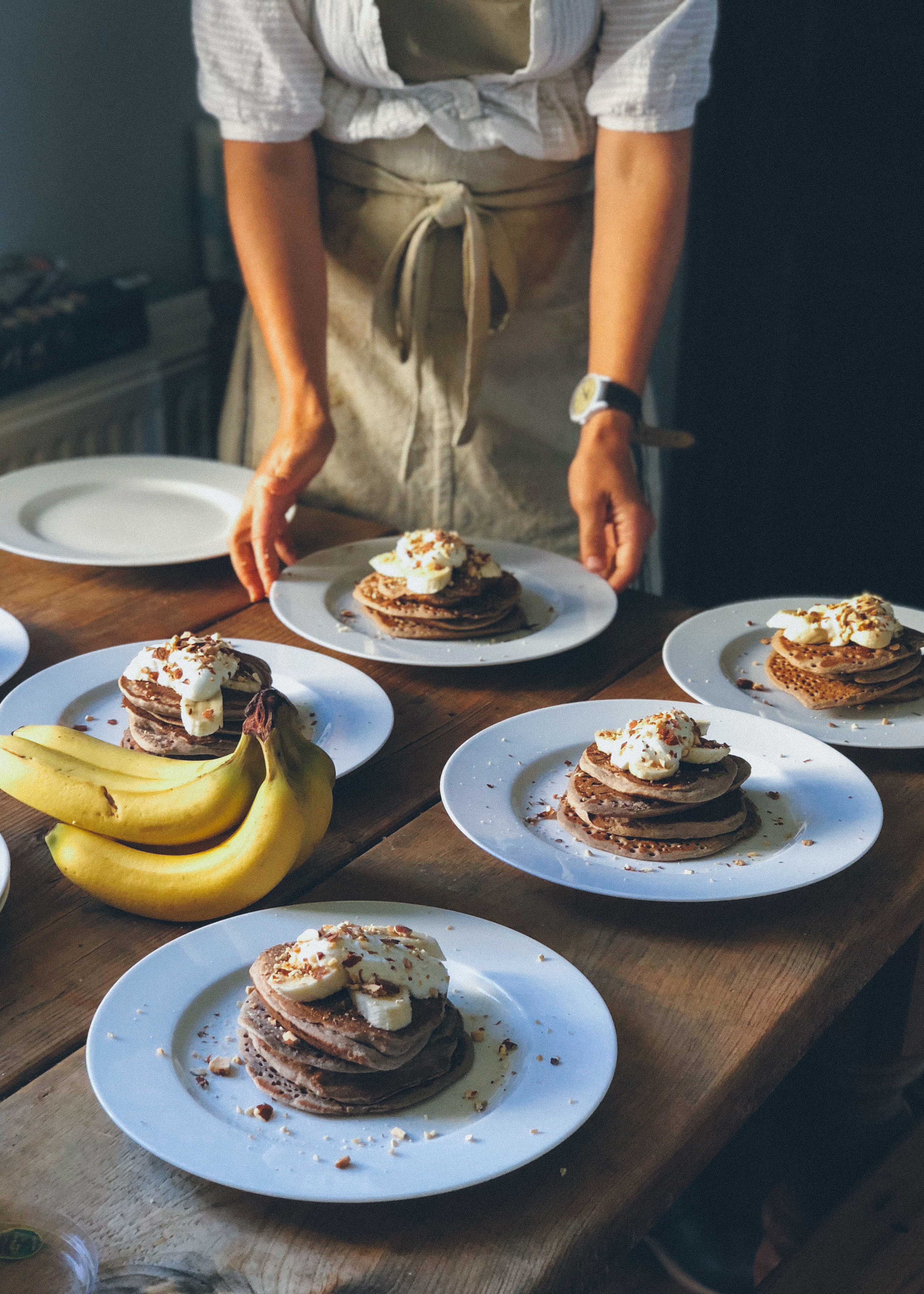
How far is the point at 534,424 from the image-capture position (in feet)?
6.77

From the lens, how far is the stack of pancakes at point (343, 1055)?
81cm

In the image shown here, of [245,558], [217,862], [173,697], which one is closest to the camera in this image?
[217,862]

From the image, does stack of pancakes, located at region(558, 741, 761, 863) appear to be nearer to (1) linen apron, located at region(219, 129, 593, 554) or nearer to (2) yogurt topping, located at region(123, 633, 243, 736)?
(2) yogurt topping, located at region(123, 633, 243, 736)

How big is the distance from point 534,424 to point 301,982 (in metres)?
1.39

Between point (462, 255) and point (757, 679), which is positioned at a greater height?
point (462, 255)

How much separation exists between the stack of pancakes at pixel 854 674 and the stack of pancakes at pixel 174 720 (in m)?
0.59

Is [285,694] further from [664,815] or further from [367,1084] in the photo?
[367,1084]

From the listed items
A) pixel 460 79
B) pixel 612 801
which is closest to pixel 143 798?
pixel 612 801

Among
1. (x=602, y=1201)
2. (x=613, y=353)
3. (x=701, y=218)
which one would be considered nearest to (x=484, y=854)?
(x=602, y=1201)

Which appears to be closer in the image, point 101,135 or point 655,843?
point 655,843

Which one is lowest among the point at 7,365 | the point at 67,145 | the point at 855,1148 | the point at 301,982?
the point at 855,1148

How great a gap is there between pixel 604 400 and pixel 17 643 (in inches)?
33.2

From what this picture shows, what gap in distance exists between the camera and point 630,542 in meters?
1.68

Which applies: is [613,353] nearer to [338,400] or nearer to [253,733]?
[338,400]
